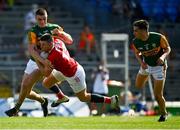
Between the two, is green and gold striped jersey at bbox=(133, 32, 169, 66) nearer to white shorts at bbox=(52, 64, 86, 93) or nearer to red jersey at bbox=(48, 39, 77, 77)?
white shorts at bbox=(52, 64, 86, 93)

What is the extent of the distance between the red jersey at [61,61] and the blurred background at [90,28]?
11.8 m

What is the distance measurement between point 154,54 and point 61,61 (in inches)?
105

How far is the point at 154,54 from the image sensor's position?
21625mm

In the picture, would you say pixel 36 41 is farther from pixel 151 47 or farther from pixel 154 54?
pixel 154 54

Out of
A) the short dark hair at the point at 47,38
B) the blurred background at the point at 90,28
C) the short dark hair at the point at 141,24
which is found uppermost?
the short dark hair at the point at 141,24

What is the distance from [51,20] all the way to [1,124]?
1814cm

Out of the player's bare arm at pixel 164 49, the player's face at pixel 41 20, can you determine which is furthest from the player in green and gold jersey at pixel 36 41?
the player's bare arm at pixel 164 49

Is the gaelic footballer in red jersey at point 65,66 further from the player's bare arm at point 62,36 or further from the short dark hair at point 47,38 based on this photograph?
the player's bare arm at point 62,36

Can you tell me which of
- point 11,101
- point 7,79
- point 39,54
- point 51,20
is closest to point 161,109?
point 39,54

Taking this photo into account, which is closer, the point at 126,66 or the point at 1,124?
the point at 1,124

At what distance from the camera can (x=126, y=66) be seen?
106 ft

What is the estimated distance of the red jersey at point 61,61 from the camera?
1986cm

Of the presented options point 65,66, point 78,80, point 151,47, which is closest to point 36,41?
point 65,66

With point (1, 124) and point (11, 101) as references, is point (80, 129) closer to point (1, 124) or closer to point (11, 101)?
point (1, 124)
